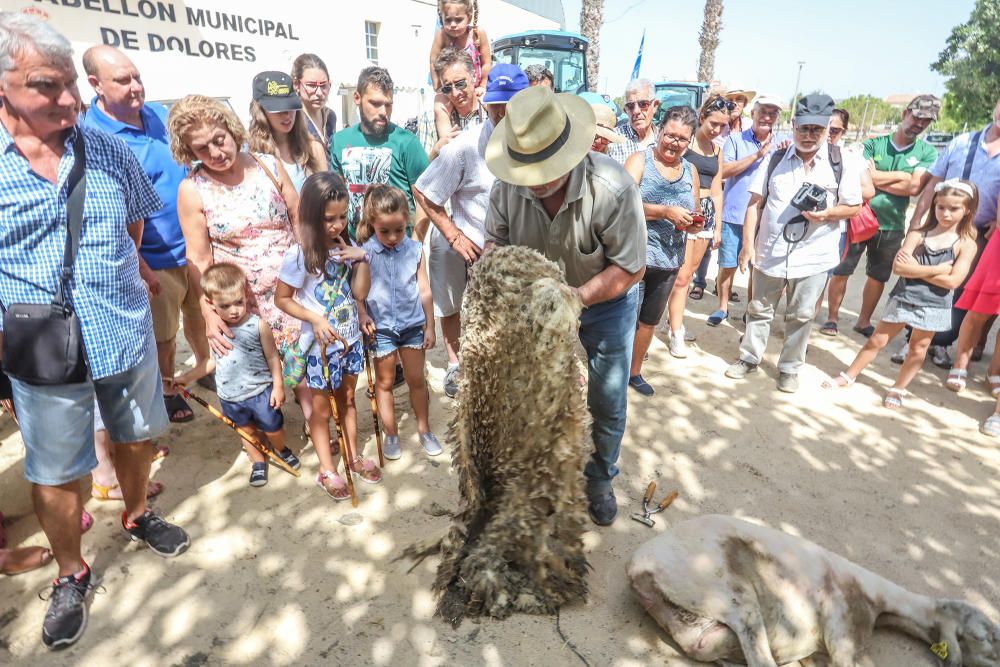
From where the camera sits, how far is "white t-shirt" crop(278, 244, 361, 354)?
3.09 metres

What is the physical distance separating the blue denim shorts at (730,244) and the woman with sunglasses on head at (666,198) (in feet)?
5.70

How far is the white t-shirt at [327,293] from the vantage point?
3.09 m

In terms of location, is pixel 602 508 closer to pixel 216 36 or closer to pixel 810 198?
pixel 810 198

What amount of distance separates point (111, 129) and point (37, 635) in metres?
2.68

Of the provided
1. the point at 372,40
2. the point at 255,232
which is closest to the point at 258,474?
the point at 255,232

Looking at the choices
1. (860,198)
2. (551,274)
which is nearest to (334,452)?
(551,274)

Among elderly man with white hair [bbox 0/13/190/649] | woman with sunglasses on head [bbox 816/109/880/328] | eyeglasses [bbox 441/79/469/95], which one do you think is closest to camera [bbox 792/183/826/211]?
woman with sunglasses on head [bbox 816/109/880/328]

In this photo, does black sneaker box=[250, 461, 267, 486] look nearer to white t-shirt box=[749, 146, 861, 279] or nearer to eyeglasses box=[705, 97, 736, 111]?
white t-shirt box=[749, 146, 861, 279]

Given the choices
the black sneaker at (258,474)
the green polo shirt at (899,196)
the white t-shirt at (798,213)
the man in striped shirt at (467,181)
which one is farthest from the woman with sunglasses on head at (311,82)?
the green polo shirt at (899,196)

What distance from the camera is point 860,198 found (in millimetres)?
4301

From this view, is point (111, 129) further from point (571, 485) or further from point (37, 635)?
point (571, 485)

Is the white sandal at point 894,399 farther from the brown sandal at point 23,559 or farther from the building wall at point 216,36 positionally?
the building wall at point 216,36

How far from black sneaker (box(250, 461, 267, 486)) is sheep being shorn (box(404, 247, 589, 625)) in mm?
1439

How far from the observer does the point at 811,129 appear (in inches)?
167
